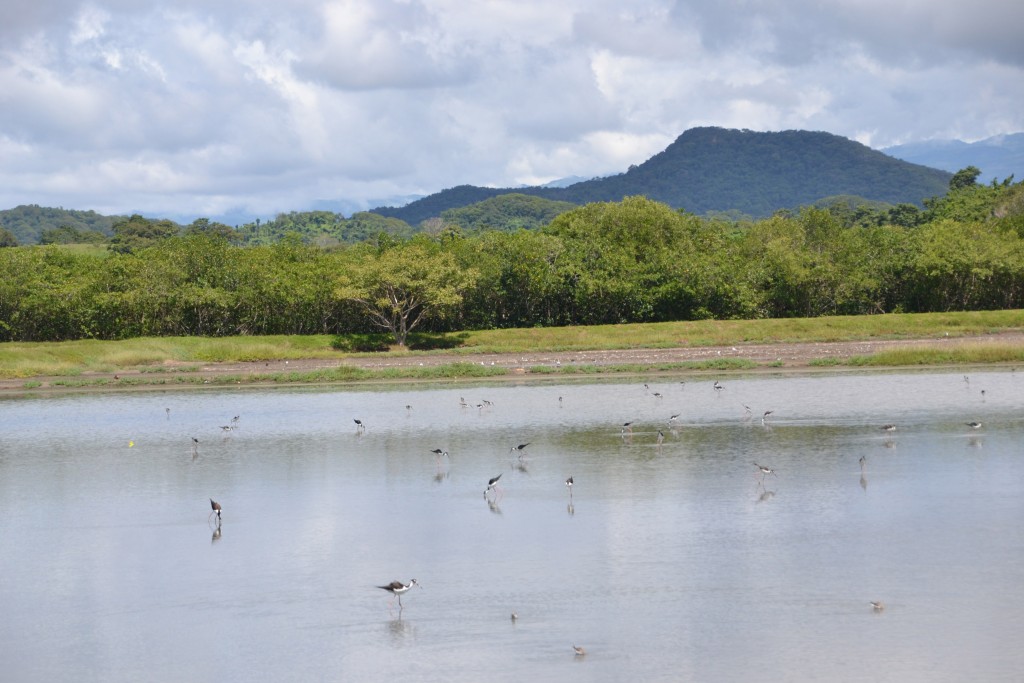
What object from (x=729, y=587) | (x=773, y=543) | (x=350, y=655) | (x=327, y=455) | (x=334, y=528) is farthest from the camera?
(x=327, y=455)

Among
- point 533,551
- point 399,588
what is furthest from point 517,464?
point 399,588

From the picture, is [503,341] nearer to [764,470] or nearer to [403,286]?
[403,286]

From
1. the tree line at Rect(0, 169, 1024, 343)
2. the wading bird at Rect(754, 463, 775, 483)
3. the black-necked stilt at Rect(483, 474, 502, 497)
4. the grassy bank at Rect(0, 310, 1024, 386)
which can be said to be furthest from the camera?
the tree line at Rect(0, 169, 1024, 343)

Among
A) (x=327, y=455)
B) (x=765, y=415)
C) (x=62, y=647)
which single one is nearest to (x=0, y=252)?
(x=327, y=455)

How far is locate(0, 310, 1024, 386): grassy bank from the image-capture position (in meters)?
75.9

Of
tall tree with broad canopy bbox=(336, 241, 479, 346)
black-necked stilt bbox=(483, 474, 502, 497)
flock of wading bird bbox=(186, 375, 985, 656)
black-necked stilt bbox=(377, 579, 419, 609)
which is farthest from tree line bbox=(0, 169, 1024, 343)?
black-necked stilt bbox=(377, 579, 419, 609)

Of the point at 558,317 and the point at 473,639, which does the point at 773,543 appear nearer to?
the point at 473,639

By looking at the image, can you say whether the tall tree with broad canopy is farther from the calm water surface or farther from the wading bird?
the wading bird

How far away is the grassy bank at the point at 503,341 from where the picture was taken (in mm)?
75938

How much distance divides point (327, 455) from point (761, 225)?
77027 mm

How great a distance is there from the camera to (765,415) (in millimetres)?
40156

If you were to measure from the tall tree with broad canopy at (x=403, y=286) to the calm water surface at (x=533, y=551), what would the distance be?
134 feet

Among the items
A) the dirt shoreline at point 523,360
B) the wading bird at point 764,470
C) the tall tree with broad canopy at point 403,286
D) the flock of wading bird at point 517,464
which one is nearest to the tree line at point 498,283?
the tall tree with broad canopy at point 403,286

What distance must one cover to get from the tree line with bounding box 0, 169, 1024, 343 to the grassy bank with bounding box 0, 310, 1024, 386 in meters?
4.96
